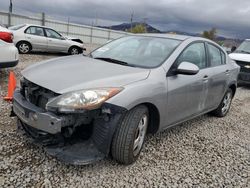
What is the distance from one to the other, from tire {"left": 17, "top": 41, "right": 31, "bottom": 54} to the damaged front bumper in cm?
975

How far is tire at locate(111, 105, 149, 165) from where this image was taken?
2.88 metres

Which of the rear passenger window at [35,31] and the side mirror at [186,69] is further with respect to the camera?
the rear passenger window at [35,31]

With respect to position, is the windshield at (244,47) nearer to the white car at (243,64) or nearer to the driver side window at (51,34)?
the white car at (243,64)

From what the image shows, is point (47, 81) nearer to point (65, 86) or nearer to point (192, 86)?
point (65, 86)

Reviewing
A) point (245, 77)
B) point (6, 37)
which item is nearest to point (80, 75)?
point (6, 37)

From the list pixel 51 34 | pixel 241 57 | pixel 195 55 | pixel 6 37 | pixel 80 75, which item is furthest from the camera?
pixel 51 34

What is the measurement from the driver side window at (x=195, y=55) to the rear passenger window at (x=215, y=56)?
269 millimetres

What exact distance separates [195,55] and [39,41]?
9.80 m

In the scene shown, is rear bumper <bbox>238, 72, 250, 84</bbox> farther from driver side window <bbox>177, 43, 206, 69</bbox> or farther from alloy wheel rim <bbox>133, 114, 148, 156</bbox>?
alloy wheel rim <bbox>133, 114, 148, 156</bbox>

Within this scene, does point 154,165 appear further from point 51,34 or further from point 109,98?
point 51,34

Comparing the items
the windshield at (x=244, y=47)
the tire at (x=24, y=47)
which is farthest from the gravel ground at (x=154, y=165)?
the tire at (x=24, y=47)

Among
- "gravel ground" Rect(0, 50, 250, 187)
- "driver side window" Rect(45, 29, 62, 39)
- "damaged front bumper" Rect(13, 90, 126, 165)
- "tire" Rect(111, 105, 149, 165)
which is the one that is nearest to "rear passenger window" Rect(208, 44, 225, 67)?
"gravel ground" Rect(0, 50, 250, 187)

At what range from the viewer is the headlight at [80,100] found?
2621 mm

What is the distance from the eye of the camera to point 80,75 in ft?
9.94
